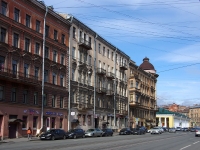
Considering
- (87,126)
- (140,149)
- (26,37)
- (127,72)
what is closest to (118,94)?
(127,72)

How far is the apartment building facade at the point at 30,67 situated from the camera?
37719mm

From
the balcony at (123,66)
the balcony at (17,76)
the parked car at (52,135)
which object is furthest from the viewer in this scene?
the balcony at (123,66)

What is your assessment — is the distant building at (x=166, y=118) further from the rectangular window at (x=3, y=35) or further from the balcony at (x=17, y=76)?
the rectangular window at (x=3, y=35)

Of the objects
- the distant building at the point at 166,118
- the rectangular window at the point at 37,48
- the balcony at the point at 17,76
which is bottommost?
the distant building at the point at 166,118

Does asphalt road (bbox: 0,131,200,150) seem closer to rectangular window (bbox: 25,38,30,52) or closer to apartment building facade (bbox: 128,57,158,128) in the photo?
rectangular window (bbox: 25,38,30,52)

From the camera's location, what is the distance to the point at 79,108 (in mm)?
53312

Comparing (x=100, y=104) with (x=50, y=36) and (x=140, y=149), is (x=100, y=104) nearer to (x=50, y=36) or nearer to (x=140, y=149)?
(x=50, y=36)

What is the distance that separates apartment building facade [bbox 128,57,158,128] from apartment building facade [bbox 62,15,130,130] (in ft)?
12.3

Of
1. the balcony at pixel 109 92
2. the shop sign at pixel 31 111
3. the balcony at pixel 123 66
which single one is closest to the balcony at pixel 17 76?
the shop sign at pixel 31 111

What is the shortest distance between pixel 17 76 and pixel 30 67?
3639 millimetres

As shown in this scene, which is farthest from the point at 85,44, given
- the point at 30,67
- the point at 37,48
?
the point at 30,67

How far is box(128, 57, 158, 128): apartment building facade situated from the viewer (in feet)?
263

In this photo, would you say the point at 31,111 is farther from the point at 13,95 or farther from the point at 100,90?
the point at 100,90

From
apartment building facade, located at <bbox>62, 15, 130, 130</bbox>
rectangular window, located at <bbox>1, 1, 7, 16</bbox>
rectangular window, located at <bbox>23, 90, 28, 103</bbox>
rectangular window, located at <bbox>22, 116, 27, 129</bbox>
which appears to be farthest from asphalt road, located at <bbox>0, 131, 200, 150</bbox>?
apartment building facade, located at <bbox>62, 15, 130, 130</bbox>
